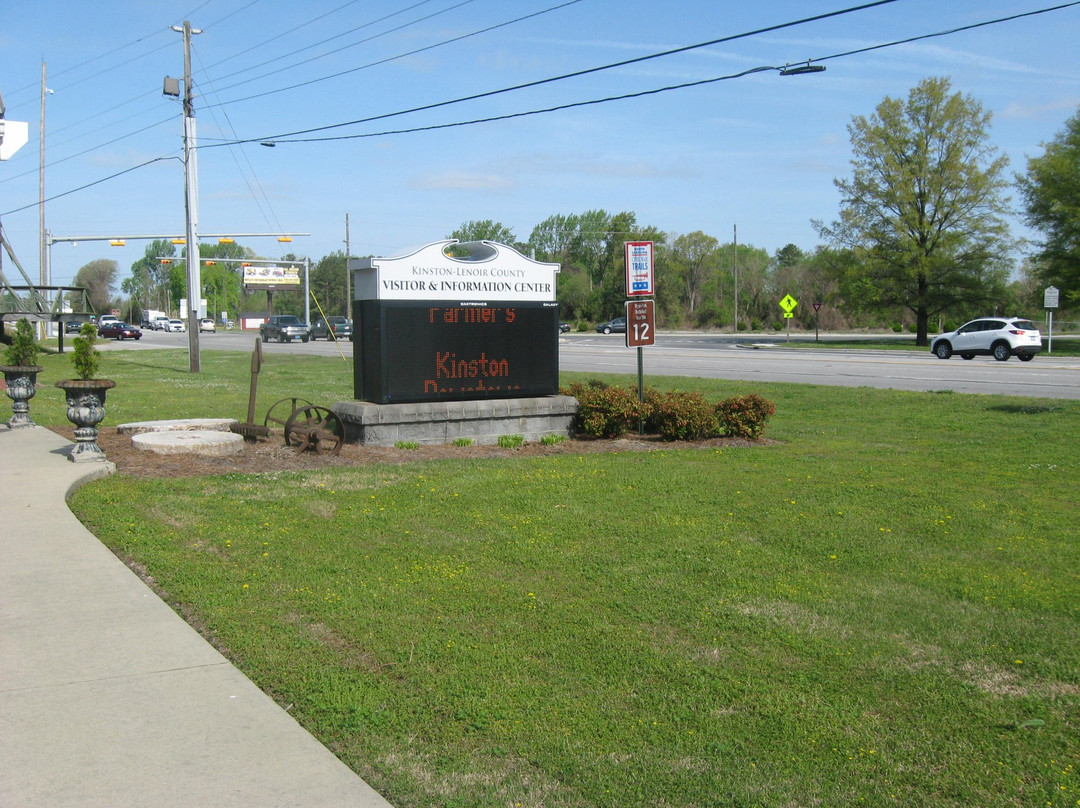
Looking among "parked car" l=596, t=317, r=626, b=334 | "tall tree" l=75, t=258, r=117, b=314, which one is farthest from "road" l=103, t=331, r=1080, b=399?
"tall tree" l=75, t=258, r=117, b=314

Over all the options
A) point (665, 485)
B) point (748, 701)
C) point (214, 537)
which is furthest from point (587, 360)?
point (748, 701)

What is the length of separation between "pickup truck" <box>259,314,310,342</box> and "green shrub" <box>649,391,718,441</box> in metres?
48.1

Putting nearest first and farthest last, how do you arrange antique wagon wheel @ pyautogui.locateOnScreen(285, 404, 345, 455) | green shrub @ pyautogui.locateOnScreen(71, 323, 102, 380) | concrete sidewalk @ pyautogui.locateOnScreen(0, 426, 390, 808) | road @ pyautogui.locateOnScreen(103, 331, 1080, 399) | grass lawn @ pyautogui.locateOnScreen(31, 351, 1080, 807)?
concrete sidewalk @ pyautogui.locateOnScreen(0, 426, 390, 808), grass lawn @ pyautogui.locateOnScreen(31, 351, 1080, 807), green shrub @ pyautogui.locateOnScreen(71, 323, 102, 380), antique wagon wheel @ pyautogui.locateOnScreen(285, 404, 345, 455), road @ pyautogui.locateOnScreen(103, 331, 1080, 399)

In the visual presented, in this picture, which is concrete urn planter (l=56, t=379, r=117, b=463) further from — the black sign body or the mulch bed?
the black sign body

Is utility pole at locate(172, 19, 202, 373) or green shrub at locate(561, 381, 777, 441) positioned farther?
utility pole at locate(172, 19, 202, 373)

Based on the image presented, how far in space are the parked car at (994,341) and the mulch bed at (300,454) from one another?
26.2m

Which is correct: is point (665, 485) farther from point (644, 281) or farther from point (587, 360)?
point (587, 360)

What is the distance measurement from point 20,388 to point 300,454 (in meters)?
4.65

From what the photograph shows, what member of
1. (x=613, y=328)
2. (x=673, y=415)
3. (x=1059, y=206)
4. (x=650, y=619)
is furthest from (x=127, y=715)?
(x=613, y=328)

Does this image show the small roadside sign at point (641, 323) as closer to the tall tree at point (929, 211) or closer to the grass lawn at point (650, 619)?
the grass lawn at point (650, 619)

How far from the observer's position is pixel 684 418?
43.3 ft

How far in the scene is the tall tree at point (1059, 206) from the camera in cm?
4781

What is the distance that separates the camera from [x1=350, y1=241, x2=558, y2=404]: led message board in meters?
12.1

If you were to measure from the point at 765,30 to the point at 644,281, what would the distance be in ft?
12.1
